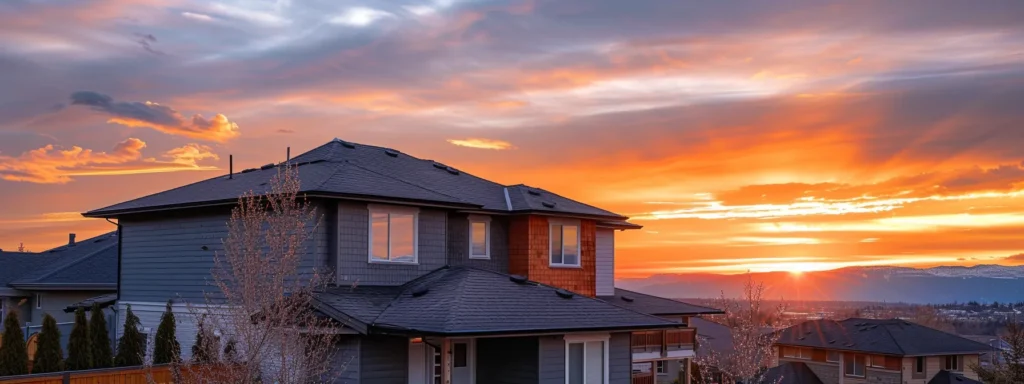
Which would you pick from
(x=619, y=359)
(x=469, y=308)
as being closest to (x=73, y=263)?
(x=469, y=308)

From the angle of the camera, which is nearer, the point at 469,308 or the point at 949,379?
the point at 469,308

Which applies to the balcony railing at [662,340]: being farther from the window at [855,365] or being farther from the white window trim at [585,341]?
the window at [855,365]

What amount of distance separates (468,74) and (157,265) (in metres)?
10.4

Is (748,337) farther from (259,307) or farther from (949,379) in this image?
(949,379)

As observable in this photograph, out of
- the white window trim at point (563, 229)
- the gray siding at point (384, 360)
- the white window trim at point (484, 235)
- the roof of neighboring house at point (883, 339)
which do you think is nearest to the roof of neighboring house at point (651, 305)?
the white window trim at point (563, 229)

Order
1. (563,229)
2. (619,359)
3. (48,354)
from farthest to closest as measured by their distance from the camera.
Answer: (563,229), (619,359), (48,354)

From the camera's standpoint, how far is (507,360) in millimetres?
22781

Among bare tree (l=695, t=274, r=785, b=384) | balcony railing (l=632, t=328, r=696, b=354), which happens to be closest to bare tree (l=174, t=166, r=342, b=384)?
bare tree (l=695, t=274, r=785, b=384)

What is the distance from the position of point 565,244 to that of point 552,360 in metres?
7.42

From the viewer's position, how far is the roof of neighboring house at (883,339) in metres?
49.8

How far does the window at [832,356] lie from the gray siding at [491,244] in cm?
3186

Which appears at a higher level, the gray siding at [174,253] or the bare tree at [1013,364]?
the gray siding at [174,253]

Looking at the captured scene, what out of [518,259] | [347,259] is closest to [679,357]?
[518,259]

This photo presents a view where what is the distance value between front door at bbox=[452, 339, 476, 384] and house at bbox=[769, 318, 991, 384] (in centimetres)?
3181
